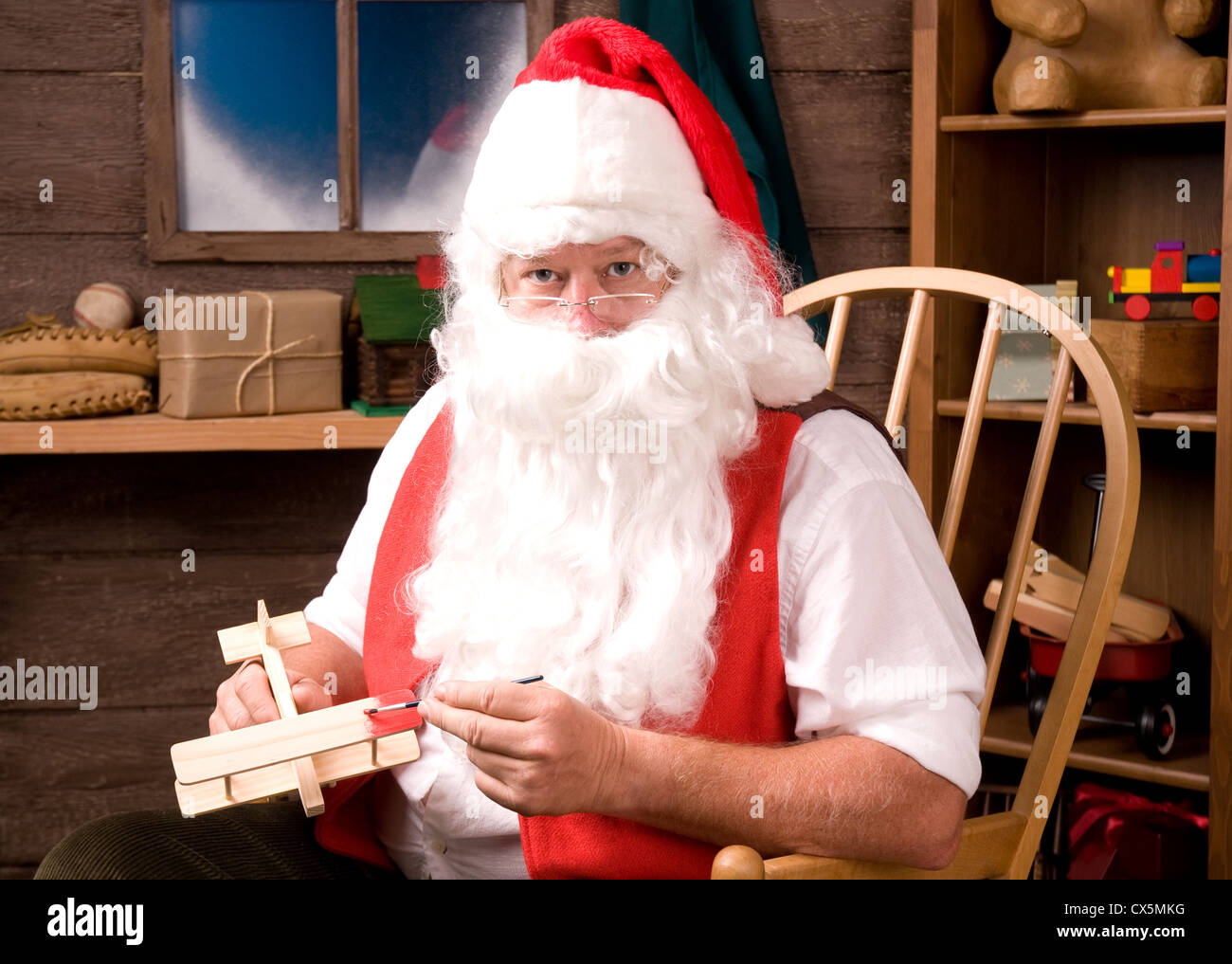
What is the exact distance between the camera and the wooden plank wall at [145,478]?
204 centimetres

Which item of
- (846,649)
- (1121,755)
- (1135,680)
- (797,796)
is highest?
(846,649)

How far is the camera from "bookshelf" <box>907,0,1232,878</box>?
1.85 meters

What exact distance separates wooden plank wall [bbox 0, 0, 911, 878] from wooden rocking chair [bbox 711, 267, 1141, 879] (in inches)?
31.8

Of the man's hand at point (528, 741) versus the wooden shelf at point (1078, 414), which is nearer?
the man's hand at point (528, 741)

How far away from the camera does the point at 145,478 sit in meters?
2.13

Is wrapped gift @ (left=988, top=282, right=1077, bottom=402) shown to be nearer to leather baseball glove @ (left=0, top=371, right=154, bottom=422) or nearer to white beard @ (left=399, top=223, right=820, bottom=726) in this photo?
white beard @ (left=399, top=223, right=820, bottom=726)

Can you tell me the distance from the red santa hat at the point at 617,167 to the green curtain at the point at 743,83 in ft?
2.40

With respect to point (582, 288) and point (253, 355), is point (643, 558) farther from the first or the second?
point (253, 355)

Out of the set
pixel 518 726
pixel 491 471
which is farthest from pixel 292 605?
pixel 518 726

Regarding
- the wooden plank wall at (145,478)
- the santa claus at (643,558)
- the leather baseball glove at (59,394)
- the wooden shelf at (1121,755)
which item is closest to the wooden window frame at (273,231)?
the wooden plank wall at (145,478)

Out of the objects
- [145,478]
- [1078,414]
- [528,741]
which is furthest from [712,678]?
[145,478]

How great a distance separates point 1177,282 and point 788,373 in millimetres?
895

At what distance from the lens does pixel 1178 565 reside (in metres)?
2.04

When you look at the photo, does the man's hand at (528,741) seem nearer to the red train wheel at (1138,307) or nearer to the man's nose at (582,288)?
the man's nose at (582,288)
